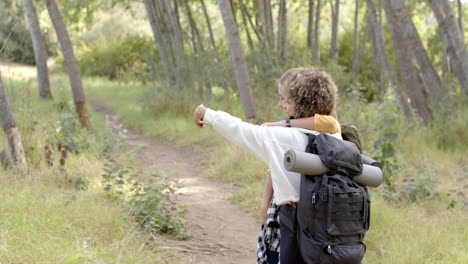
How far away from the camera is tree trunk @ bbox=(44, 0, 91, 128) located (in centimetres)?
876

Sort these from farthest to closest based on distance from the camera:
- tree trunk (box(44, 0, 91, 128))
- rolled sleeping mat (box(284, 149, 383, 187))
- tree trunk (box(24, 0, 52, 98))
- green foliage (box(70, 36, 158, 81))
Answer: green foliage (box(70, 36, 158, 81)) → tree trunk (box(24, 0, 52, 98)) → tree trunk (box(44, 0, 91, 128)) → rolled sleeping mat (box(284, 149, 383, 187))

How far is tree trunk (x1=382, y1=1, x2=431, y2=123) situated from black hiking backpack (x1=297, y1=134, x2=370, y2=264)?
6806mm

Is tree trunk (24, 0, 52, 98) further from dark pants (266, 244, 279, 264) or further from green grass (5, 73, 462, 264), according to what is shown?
dark pants (266, 244, 279, 264)

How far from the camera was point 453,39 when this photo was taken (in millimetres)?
8781

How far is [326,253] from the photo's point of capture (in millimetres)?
2213

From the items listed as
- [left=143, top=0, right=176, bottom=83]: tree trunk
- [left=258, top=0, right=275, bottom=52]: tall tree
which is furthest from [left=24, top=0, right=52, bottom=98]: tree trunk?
[left=258, top=0, right=275, bottom=52]: tall tree

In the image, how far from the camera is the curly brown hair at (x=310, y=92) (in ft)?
7.89

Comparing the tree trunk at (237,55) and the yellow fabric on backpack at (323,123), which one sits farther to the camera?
the tree trunk at (237,55)

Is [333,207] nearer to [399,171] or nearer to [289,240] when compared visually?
[289,240]

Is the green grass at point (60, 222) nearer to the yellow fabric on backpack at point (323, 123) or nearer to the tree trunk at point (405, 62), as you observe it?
the yellow fabric on backpack at point (323, 123)

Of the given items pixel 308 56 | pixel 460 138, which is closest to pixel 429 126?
Answer: pixel 460 138

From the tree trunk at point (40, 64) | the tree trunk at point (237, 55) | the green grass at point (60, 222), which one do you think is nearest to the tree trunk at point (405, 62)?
the tree trunk at point (237, 55)

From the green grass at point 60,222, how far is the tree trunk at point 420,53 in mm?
5962

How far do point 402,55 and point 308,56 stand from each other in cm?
452
